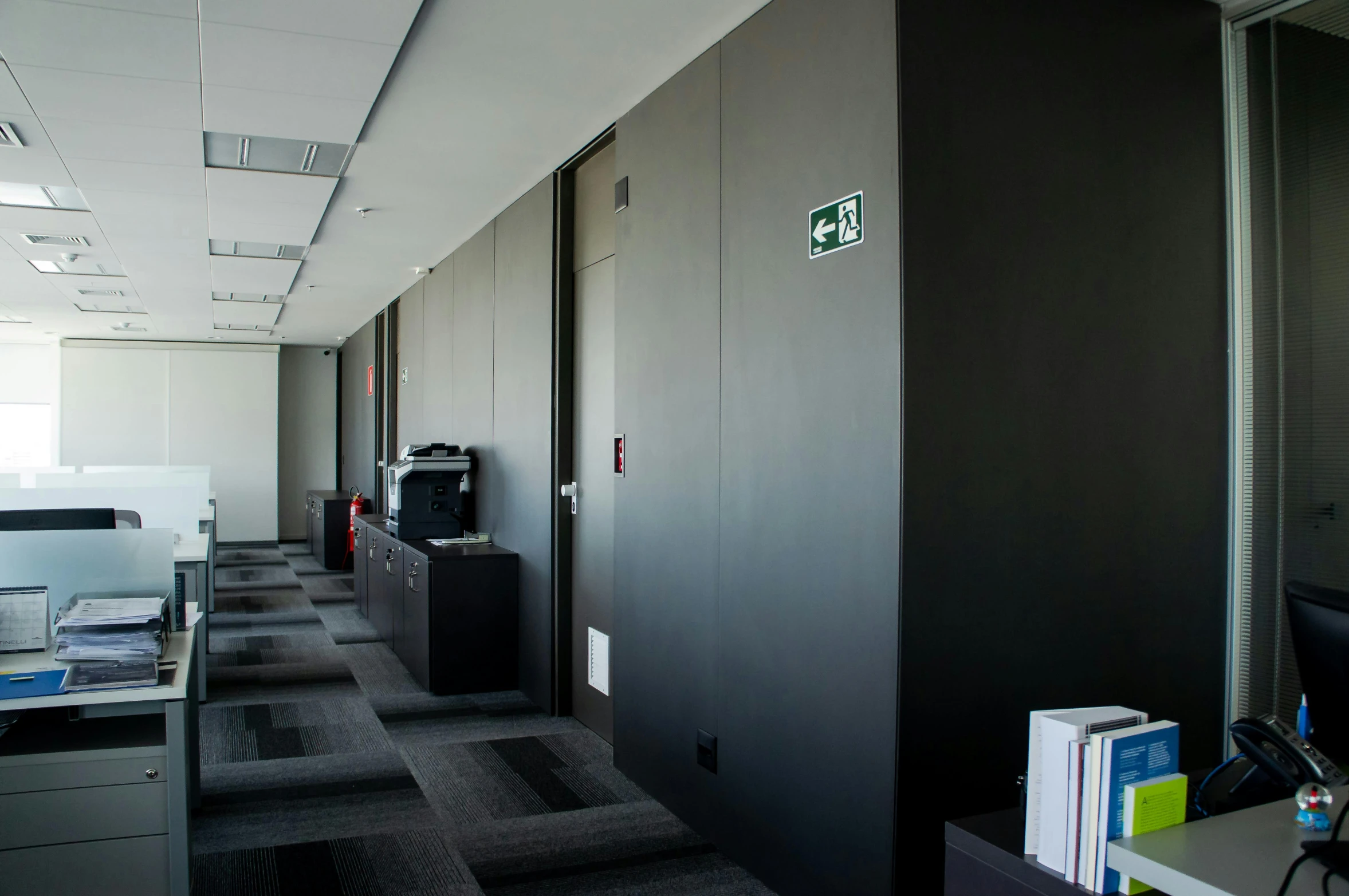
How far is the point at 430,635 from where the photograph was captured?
186 inches

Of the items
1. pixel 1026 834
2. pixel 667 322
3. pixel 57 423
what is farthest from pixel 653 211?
pixel 57 423

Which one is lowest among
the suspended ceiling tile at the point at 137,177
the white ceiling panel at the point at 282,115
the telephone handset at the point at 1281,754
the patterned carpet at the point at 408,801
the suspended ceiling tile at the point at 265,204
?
the patterned carpet at the point at 408,801

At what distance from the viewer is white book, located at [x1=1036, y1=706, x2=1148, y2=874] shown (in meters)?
1.44

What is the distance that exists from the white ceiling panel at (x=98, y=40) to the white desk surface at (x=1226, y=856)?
3.21 m

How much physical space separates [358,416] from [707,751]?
28.5 feet

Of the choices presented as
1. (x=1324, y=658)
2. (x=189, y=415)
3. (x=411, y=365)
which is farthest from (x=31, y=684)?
(x=189, y=415)

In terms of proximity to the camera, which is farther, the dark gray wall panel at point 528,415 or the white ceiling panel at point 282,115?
the dark gray wall panel at point 528,415

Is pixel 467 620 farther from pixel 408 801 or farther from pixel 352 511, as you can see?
pixel 352 511

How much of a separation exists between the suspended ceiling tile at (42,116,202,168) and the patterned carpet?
2.58 metres

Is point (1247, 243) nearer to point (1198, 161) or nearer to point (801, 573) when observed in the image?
point (1198, 161)

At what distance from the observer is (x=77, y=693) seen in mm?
2277

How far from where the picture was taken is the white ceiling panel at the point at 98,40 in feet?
8.98

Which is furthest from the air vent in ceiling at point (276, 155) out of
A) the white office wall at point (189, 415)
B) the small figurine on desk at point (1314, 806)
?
the white office wall at point (189, 415)

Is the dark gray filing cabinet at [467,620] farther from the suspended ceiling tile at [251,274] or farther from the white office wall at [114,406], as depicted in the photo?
the white office wall at [114,406]
